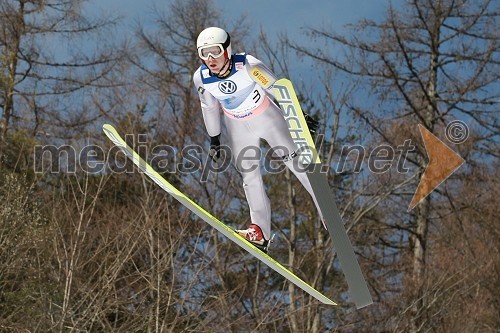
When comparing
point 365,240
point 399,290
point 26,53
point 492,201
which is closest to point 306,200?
point 365,240

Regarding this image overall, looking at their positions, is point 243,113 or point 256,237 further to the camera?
point 256,237

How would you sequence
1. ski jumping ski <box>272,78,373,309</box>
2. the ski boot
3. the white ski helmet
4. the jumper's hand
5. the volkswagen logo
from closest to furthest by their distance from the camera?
ski jumping ski <box>272,78,373,309</box> → the white ski helmet → the volkswagen logo → the jumper's hand → the ski boot

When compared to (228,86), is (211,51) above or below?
above

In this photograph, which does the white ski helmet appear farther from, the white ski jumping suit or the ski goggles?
the white ski jumping suit

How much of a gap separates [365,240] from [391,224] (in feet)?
2.26

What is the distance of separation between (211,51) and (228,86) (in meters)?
0.30

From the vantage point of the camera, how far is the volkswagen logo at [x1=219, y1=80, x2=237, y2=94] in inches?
214

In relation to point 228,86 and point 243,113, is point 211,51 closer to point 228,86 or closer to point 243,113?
point 228,86

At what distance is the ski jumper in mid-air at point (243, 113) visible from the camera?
529 cm

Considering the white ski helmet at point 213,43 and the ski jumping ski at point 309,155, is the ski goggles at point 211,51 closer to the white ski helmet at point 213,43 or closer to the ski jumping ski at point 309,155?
the white ski helmet at point 213,43

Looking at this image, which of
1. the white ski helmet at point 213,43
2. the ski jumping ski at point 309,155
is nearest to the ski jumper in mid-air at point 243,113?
the white ski helmet at point 213,43

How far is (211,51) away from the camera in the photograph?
5262 millimetres

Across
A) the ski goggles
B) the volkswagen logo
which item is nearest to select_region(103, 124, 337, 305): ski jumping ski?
the volkswagen logo

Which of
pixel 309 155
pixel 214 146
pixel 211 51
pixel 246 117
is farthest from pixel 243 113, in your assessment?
pixel 309 155
